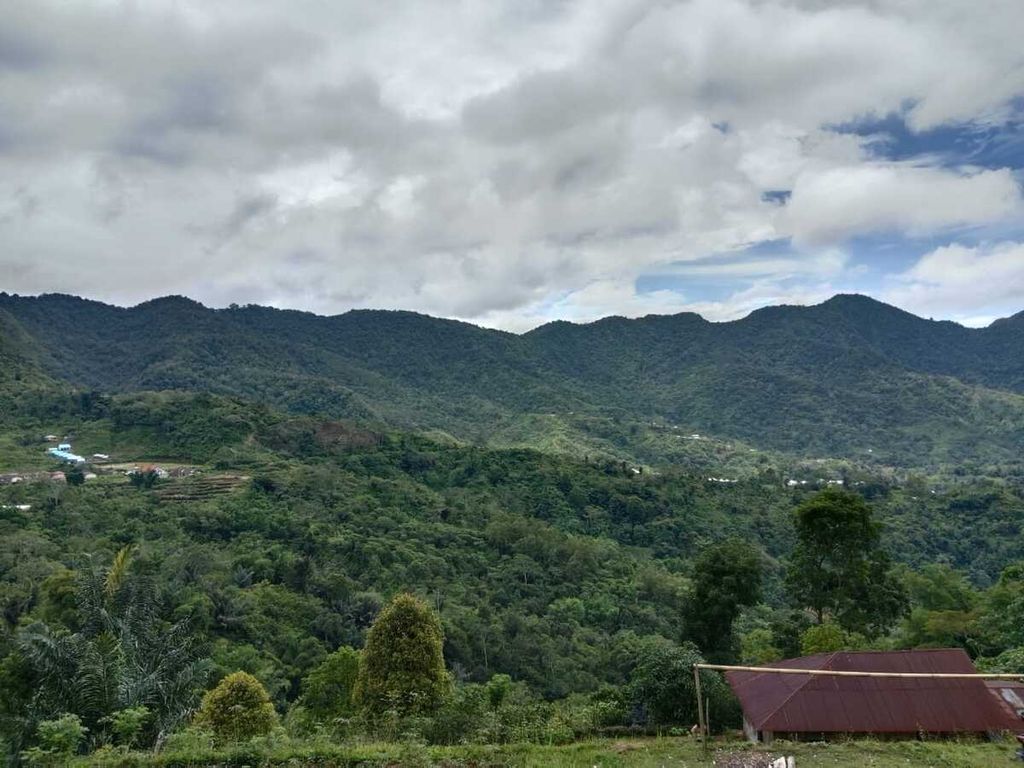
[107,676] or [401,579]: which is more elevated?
[107,676]

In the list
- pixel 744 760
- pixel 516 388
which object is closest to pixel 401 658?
pixel 744 760

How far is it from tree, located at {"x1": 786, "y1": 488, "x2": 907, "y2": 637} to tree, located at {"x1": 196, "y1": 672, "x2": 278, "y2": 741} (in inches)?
677

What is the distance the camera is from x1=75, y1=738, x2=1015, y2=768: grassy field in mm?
8898

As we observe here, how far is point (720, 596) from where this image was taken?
2303cm

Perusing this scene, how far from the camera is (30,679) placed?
1173 centimetres

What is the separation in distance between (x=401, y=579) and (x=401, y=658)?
23.2 m

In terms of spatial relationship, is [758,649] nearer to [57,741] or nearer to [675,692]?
[675,692]

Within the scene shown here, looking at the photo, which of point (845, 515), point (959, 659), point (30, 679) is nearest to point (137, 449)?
point (30, 679)

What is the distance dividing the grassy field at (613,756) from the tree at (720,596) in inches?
495

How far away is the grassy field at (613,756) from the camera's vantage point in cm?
890

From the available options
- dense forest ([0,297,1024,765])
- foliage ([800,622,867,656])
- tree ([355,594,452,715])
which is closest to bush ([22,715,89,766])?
dense forest ([0,297,1024,765])

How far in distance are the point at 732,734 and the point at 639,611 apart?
29.2 m

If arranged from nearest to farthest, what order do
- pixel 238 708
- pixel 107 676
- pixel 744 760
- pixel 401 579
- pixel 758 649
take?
pixel 744 760
pixel 107 676
pixel 238 708
pixel 758 649
pixel 401 579

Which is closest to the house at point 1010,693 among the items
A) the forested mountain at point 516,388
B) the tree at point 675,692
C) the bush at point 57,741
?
the tree at point 675,692
